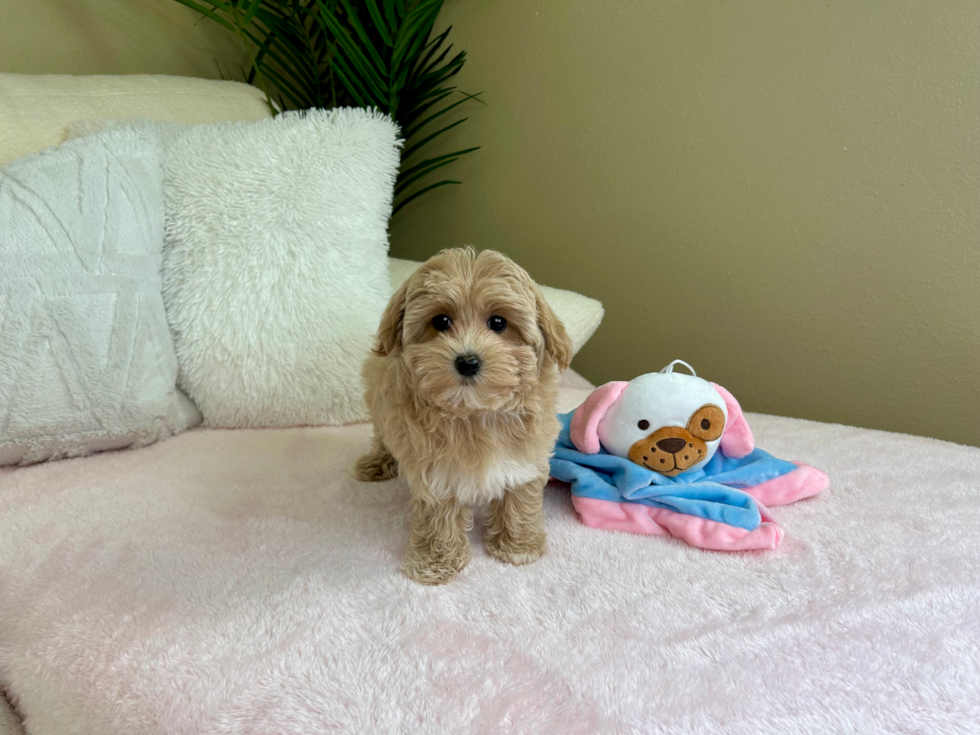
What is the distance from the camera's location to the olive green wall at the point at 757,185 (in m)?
1.43

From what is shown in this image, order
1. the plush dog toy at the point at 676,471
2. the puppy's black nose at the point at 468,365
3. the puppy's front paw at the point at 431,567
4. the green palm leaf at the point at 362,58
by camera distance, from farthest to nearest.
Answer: the green palm leaf at the point at 362,58 < the plush dog toy at the point at 676,471 < the puppy's front paw at the point at 431,567 < the puppy's black nose at the point at 468,365

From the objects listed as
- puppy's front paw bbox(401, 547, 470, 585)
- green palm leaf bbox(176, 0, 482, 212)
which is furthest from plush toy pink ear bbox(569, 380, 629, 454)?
green palm leaf bbox(176, 0, 482, 212)

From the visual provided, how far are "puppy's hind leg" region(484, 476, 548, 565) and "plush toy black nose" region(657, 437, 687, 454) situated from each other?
252 millimetres

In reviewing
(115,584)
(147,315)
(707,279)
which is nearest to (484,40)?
(707,279)

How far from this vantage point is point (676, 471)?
1.19 m

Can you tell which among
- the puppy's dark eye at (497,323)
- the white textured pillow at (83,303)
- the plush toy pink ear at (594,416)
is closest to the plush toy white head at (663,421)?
the plush toy pink ear at (594,416)

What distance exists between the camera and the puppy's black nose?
2.94ft

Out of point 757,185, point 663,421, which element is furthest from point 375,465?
point 757,185

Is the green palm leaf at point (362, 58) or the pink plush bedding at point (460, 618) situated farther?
the green palm leaf at point (362, 58)

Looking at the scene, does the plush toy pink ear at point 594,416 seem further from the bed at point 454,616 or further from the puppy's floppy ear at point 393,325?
the puppy's floppy ear at point 393,325

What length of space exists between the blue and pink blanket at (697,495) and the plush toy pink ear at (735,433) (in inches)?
1.1

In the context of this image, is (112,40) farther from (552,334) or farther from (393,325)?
(552,334)

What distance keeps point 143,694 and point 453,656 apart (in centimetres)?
38

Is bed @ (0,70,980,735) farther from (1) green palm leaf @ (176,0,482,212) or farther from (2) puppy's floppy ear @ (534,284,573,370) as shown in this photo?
(1) green palm leaf @ (176,0,482,212)
